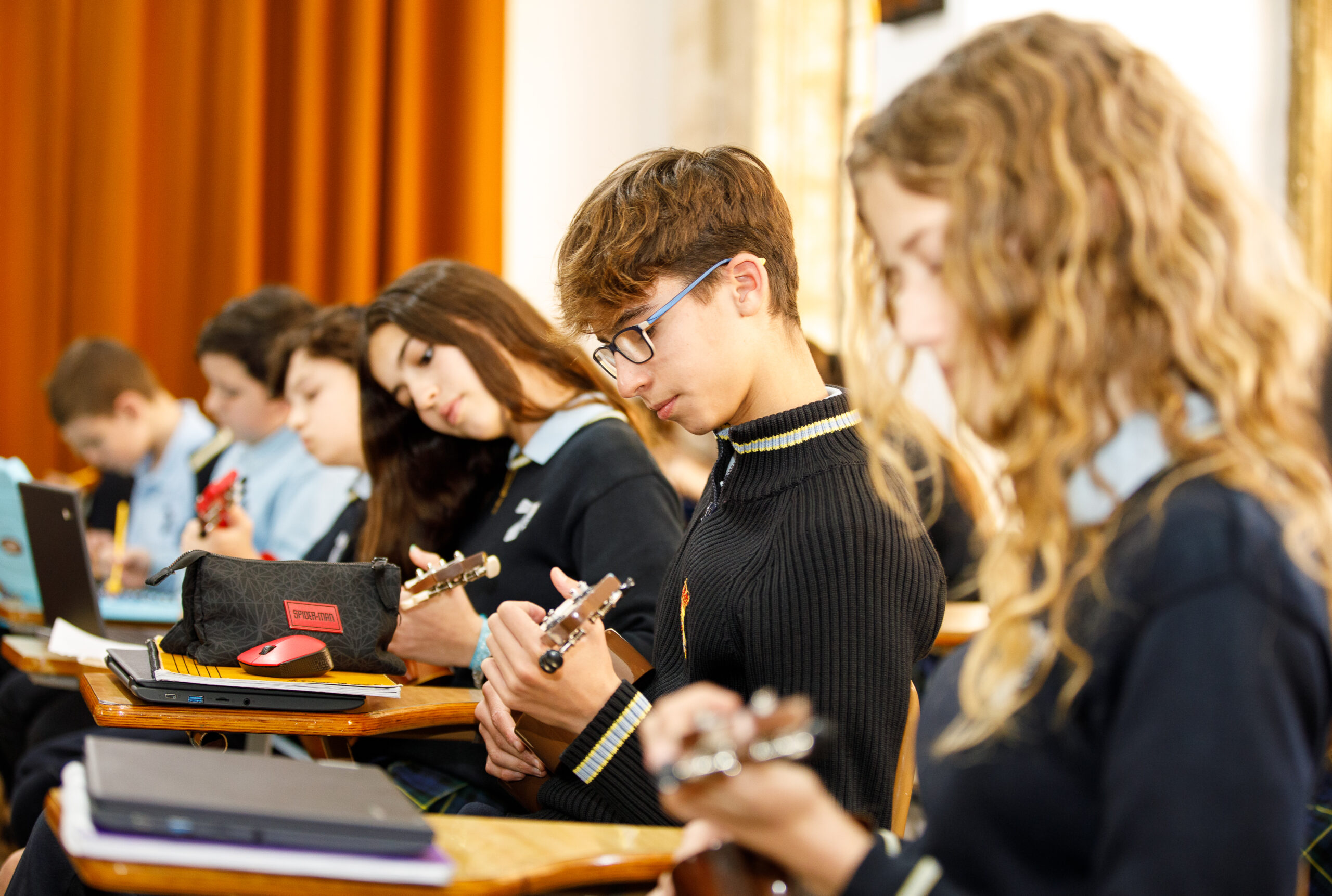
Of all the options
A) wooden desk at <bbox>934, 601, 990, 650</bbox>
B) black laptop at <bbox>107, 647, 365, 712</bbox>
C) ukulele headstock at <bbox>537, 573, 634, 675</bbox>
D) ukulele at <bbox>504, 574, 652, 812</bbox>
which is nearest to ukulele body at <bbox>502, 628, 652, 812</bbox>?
ukulele at <bbox>504, 574, 652, 812</bbox>

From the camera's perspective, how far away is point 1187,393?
77 centimetres

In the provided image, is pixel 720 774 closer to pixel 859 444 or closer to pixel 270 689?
pixel 859 444

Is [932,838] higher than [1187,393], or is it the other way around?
[1187,393]

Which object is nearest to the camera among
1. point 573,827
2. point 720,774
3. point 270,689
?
point 720,774

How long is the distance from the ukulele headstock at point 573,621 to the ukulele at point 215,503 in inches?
51.9

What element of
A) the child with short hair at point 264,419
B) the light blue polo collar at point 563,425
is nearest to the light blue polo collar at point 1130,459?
the light blue polo collar at point 563,425

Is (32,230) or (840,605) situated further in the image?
(32,230)

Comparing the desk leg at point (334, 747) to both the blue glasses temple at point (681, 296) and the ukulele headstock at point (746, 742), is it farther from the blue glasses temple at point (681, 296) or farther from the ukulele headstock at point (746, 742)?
the ukulele headstock at point (746, 742)

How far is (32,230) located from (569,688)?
12.5 feet

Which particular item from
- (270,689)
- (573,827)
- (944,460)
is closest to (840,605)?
(573,827)

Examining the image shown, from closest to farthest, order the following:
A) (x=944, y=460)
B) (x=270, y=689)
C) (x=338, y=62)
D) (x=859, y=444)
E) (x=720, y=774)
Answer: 1. (x=720, y=774)
2. (x=859, y=444)
3. (x=270, y=689)
4. (x=944, y=460)
5. (x=338, y=62)

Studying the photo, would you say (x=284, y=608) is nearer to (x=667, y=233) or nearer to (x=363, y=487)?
(x=667, y=233)

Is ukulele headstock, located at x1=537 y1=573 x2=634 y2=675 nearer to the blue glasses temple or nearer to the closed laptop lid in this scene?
the blue glasses temple

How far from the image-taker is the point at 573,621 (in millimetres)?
1228
